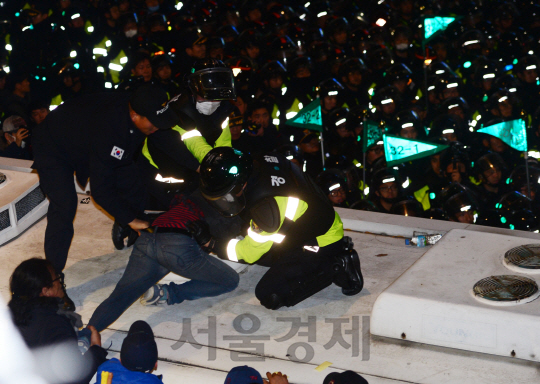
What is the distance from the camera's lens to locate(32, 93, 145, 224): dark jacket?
4.54 meters

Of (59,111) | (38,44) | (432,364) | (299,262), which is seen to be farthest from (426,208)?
(38,44)

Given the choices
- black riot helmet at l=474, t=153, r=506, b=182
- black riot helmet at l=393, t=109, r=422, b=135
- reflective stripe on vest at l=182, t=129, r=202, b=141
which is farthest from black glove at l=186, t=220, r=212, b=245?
black riot helmet at l=393, t=109, r=422, b=135

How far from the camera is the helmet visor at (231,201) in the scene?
13.8 feet

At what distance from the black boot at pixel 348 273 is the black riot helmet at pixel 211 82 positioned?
57.1 inches

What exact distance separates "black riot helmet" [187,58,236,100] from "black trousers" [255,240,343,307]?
4.12ft

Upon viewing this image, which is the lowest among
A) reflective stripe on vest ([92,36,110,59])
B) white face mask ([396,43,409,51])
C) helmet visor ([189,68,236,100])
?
white face mask ([396,43,409,51])

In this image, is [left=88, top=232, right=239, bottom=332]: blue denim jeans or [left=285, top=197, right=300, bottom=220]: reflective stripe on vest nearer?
[left=285, top=197, right=300, bottom=220]: reflective stripe on vest

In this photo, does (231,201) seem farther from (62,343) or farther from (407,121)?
(407,121)

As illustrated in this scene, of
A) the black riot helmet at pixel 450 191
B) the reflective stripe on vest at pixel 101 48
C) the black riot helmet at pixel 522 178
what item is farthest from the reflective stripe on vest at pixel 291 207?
the reflective stripe on vest at pixel 101 48

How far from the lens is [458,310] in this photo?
13.3 feet

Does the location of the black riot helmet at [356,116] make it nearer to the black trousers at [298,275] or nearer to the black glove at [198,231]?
the black trousers at [298,275]

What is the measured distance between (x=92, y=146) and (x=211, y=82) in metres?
1.02

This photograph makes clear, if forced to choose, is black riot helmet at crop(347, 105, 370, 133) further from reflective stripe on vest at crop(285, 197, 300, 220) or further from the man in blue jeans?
reflective stripe on vest at crop(285, 197, 300, 220)

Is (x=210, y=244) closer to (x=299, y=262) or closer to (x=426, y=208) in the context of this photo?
(x=299, y=262)
